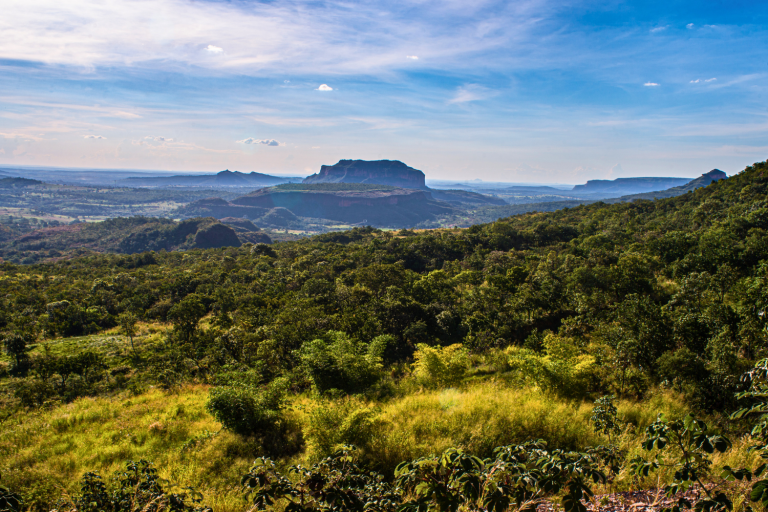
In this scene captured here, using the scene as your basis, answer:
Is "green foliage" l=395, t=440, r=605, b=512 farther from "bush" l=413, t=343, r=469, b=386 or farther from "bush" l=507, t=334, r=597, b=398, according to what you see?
"bush" l=413, t=343, r=469, b=386

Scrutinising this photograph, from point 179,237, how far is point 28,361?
151 meters

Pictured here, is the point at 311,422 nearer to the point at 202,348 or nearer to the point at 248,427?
the point at 248,427

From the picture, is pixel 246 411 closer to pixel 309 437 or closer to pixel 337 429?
pixel 309 437

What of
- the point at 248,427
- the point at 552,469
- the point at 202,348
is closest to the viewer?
the point at 552,469

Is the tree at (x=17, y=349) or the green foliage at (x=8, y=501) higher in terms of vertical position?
the green foliage at (x=8, y=501)

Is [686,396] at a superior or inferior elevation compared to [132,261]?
superior

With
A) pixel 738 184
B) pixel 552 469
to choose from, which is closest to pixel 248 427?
pixel 552 469

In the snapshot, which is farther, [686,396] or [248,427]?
[686,396]

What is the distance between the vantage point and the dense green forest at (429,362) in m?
3.94

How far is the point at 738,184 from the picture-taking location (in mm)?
55469

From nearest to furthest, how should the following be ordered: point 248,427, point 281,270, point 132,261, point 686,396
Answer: point 248,427 → point 686,396 → point 281,270 → point 132,261

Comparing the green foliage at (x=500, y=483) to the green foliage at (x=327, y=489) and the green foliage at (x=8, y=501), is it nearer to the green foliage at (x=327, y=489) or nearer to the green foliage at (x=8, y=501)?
the green foliage at (x=327, y=489)

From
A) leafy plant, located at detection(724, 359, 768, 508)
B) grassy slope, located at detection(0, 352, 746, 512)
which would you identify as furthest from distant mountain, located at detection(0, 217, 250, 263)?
leafy plant, located at detection(724, 359, 768, 508)

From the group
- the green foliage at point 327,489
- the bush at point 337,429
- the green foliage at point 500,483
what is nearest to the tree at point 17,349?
the bush at point 337,429
